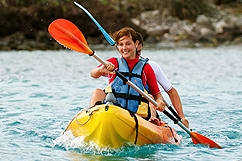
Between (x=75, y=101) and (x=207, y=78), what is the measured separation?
502 centimetres

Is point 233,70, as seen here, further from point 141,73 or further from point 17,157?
point 17,157

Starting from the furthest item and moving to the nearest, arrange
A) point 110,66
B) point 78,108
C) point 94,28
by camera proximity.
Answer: point 94,28, point 78,108, point 110,66

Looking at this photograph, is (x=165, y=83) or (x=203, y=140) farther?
(x=165, y=83)

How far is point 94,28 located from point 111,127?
2594 cm

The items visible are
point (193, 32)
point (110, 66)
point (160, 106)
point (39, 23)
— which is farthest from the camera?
point (193, 32)

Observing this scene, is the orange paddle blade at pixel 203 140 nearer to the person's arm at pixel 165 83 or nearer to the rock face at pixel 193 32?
the person's arm at pixel 165 83

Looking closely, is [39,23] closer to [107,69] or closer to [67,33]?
[67,33]

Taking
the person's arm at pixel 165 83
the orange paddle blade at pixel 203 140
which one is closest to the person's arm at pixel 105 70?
the person's arm at pixel 165 83

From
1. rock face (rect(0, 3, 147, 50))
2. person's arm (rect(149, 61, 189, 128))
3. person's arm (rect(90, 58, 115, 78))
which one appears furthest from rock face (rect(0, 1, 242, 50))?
person's arm (rect(90, 58, 115, 78))

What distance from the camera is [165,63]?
19.0 m

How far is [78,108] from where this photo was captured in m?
9.02

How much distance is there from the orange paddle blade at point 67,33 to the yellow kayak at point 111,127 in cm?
78

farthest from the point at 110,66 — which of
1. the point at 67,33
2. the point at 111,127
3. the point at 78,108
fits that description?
the point at 78,108

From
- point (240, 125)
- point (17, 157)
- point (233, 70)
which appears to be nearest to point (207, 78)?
point (233, 70)
